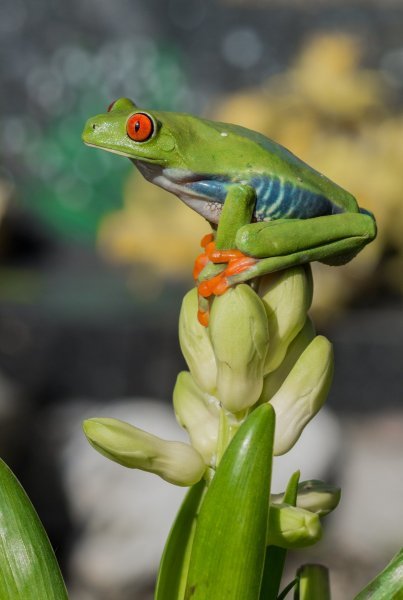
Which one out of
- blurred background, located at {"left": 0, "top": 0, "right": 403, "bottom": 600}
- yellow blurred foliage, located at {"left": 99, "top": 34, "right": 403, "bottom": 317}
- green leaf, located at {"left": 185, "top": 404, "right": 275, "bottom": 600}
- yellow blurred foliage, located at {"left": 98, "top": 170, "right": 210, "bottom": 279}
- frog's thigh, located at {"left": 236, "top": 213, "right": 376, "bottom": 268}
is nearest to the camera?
green leaf, located at {"left": 185, "top": 404, "right": 275, "bottom": 600}

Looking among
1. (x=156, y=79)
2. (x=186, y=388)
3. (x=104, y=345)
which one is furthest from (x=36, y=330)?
(x=186, y=388)

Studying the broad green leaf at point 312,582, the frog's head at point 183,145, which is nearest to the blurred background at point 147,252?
the broad green leaf at point 312,582

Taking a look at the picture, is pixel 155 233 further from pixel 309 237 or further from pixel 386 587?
pixel 386 587

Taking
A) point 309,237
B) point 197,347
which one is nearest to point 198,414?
point 197,347

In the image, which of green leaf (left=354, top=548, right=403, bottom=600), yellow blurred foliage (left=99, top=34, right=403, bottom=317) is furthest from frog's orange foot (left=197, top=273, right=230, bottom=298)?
yellow blurred foliage (left=99, top=34, right=403, bottom=317)

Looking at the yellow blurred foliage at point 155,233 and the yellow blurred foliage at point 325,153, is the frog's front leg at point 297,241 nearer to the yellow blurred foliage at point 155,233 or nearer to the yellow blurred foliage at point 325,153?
the yellow blurred foliage at point 325,153

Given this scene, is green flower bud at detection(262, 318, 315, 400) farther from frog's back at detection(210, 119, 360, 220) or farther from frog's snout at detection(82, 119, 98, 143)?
frog's snout at detection(82, 119, 98, 143)
